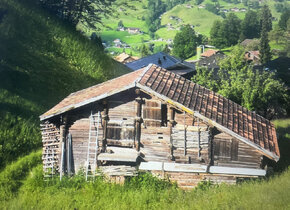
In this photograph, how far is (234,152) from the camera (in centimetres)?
1253

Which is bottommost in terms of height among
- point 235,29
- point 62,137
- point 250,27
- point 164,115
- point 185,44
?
point 62,137

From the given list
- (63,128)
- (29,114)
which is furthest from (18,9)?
(63,128)

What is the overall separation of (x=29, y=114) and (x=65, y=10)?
14355mm

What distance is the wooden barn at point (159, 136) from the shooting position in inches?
488

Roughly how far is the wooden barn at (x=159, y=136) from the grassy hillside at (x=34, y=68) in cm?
348

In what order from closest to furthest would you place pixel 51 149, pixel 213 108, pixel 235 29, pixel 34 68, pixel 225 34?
pixel 213 108
pixel 51 149
pixel 34 68
pixel 225 34
pixel 235 29

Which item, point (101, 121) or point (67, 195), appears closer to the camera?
point (67, 195)

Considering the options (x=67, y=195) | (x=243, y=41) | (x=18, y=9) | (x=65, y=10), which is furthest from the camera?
(x=243, y=41)

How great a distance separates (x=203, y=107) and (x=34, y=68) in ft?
39.8

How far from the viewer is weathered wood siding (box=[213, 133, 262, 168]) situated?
492 inches

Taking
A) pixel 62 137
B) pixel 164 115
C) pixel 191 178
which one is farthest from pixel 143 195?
pixel 62 137

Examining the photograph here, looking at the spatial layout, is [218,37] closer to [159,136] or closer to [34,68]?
[34,68]

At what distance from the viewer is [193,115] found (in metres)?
12.2

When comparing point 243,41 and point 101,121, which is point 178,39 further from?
point 101,121
